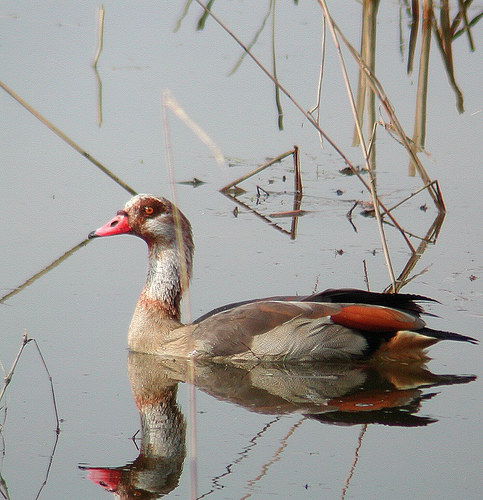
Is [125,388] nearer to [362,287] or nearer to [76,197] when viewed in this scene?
[362,287]

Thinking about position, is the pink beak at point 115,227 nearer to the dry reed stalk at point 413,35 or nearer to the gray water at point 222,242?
the gray water at point 222,242

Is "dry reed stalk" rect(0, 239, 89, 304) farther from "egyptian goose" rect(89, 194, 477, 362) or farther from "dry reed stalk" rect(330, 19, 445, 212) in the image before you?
Result: "dry reed stalk" rect(330, 19, 445, 212)

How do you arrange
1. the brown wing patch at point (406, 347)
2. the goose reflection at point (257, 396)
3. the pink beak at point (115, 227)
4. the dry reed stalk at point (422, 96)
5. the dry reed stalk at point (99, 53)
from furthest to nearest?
the dry reed stalk at point (99, 53) < the dry reed stalk at point (422, 96) < the pink beak at point (115, 227) < the brown wing patch at point (406, 347) < the goose reflection at point (257, 396)

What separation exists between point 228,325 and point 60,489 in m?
2.69

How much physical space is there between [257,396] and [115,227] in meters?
2.03

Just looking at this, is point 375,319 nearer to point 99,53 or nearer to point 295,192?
point 295,192

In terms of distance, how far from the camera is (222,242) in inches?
392

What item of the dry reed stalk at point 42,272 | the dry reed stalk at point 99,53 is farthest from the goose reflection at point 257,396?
the dry reed stalk at point 99,53

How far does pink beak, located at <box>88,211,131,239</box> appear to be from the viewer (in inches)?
330

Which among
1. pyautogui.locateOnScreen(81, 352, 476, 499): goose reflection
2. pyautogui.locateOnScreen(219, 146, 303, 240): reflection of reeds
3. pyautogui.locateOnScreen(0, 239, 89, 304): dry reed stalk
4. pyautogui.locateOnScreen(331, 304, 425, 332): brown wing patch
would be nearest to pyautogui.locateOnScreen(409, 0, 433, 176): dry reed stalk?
pyautogui.locateOnScreen(219, 146, 303, 240): reflection of reeds

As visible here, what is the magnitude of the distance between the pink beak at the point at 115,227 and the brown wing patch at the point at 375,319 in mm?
1787

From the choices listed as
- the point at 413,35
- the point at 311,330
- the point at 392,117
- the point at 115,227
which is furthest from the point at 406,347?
the point at 413,35

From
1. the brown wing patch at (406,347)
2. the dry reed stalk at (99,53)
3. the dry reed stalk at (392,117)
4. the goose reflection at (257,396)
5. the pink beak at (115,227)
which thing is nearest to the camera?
the goose reflection at (257,396)

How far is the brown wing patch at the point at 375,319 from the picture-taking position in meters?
7.82
